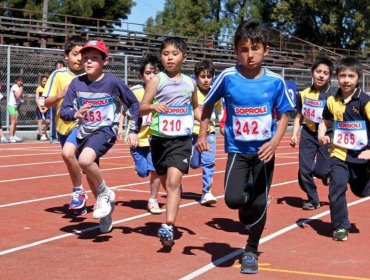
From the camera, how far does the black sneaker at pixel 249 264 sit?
6.03 metres

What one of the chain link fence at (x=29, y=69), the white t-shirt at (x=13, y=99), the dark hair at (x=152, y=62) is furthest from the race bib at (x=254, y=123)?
the chain link fence at (x=29, y=69)

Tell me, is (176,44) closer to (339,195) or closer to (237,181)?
(237,181)

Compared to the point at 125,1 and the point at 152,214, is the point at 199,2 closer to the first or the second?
the point at 125,1

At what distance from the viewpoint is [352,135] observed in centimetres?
778

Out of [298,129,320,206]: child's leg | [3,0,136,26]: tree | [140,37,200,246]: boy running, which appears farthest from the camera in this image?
[3,0,136,26]: tree

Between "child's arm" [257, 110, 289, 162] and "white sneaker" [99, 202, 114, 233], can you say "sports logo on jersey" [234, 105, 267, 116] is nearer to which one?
"child's arm" [257, 110, 289, 162]

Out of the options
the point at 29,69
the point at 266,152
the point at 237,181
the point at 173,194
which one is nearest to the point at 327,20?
the point at 29,69

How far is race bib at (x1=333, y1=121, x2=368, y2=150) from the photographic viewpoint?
7.73 m

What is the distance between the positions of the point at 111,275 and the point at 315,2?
5538 cm

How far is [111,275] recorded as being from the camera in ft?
19.2

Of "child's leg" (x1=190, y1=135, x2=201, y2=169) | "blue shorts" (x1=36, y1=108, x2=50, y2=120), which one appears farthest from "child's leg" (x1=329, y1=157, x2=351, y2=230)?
"blue shorts" (x1=36, y1=108, x2=50, y2=120)

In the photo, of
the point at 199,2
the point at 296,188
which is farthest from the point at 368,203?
the point at 199,2

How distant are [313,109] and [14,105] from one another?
13.9m

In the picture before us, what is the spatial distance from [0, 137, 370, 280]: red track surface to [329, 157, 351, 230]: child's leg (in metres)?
0.21
